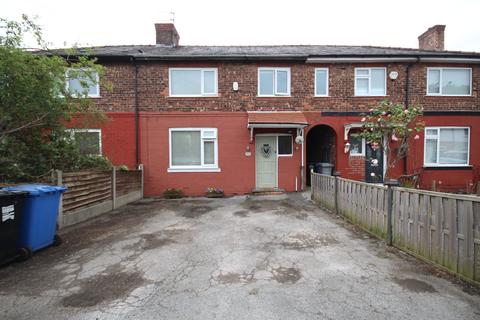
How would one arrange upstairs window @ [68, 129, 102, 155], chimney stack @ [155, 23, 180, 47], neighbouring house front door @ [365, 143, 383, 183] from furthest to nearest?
chimney stack @ [155, 23, 180, 47] → neighbouring house front door @ [365, 143, 383, 183] → upstairs window @ [68, 129, 102, 155]

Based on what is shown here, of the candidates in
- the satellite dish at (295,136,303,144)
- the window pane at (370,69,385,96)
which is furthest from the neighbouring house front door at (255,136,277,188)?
the window pane at (370,69,385,96)

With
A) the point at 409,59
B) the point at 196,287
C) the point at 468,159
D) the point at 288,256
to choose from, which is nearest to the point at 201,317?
the point at 196,287

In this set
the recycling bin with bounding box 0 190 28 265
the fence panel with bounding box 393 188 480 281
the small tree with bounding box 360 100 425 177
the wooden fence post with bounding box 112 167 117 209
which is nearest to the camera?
the fence panel with bounding box 393 188 480 281

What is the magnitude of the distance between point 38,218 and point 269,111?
880 centimetres

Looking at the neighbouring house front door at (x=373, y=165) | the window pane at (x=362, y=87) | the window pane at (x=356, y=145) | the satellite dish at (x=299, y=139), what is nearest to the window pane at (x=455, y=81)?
the window pane at (x=362, y=87)

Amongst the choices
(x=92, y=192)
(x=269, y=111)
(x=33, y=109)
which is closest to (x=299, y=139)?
(x=269, y=111)

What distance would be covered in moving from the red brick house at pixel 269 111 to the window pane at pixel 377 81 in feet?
0.19

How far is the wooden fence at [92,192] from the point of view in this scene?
616 cm

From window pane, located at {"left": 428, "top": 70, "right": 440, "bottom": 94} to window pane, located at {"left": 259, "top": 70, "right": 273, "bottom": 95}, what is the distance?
Result: 7.18 metres

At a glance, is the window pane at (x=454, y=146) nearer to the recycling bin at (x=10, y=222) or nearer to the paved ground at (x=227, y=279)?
the paved ground at (x=227, y=279)

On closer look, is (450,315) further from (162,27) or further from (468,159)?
(162,27)

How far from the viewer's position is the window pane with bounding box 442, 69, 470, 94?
11289 mm

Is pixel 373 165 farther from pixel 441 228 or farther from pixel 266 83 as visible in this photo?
pixel 441 228

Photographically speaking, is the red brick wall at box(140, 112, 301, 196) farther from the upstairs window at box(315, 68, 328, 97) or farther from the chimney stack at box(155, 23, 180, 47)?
the chimney stack at box(155, 23, 180, 47)
